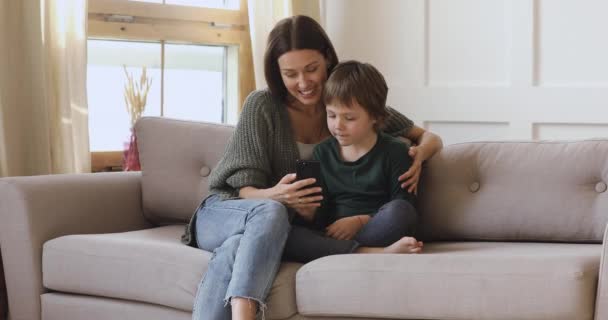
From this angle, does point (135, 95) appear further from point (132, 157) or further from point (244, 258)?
point (244, 258)

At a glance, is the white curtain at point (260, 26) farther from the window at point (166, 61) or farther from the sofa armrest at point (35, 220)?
the sofa armrest at point (35, 220)

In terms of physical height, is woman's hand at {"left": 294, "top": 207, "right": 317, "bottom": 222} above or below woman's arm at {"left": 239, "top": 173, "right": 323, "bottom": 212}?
below

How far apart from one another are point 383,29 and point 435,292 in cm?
225

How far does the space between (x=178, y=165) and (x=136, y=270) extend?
1.78ft

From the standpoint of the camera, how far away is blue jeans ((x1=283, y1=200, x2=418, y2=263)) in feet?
7.32

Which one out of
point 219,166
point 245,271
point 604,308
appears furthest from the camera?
point 219,166

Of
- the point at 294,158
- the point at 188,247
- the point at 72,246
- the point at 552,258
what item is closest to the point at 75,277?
the point at 72,246

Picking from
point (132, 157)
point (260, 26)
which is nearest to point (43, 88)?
point (132, 157)

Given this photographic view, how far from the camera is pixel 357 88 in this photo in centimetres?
232

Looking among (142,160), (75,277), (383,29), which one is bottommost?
(75,277)

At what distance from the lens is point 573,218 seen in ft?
7.82

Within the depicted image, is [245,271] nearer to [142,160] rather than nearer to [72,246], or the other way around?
[72,246]

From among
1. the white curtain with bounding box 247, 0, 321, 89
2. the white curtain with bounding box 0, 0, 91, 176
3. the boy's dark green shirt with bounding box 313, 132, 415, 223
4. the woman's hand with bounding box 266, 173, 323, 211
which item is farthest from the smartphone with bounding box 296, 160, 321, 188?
the white curtain with bounding box 247, 0, 321, 89

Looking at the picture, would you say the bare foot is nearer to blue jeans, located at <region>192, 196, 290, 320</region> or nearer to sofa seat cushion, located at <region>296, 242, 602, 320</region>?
sofa seat cushion, located at <region>296, 242, 602, 320</region>
